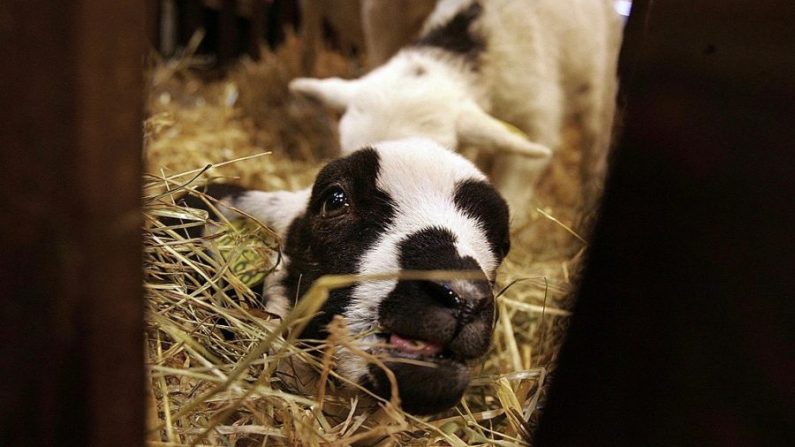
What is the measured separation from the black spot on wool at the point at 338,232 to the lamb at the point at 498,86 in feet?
3.76

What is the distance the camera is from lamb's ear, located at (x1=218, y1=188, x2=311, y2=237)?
2.20 meters

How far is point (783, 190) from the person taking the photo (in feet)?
3.54

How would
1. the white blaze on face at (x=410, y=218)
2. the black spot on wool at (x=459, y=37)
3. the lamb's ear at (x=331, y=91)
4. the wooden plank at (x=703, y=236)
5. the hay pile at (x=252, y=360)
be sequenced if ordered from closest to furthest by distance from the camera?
the wooden plank at (x=703, y=236)
the hay pile at (x=252, y=360)
the white blaze on face at (x=410, y=218)
the lamb's ear at (x=331, y=91)
the black spot on wool at (x=459, y=37)

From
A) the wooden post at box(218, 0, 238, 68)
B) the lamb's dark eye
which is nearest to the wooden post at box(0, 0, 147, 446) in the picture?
the lamb's dark eye

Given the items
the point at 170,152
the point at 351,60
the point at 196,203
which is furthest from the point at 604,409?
the point at 351,60

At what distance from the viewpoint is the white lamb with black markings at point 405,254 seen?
151 cm

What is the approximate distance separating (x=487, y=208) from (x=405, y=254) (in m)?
0.38

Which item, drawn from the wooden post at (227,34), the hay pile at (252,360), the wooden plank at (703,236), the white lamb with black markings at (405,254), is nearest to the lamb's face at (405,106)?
the hay pile at (252,360)

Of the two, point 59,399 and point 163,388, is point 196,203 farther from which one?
point 59,399

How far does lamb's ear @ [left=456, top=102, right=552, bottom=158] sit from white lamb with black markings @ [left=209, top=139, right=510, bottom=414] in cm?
112

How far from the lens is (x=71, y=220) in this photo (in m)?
0.87

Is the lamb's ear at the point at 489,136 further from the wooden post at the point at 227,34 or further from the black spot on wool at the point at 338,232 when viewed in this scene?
the wooden post at the point at 227,34

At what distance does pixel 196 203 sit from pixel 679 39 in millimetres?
1644

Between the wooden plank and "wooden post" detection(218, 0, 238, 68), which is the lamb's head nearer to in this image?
the wooden plank
